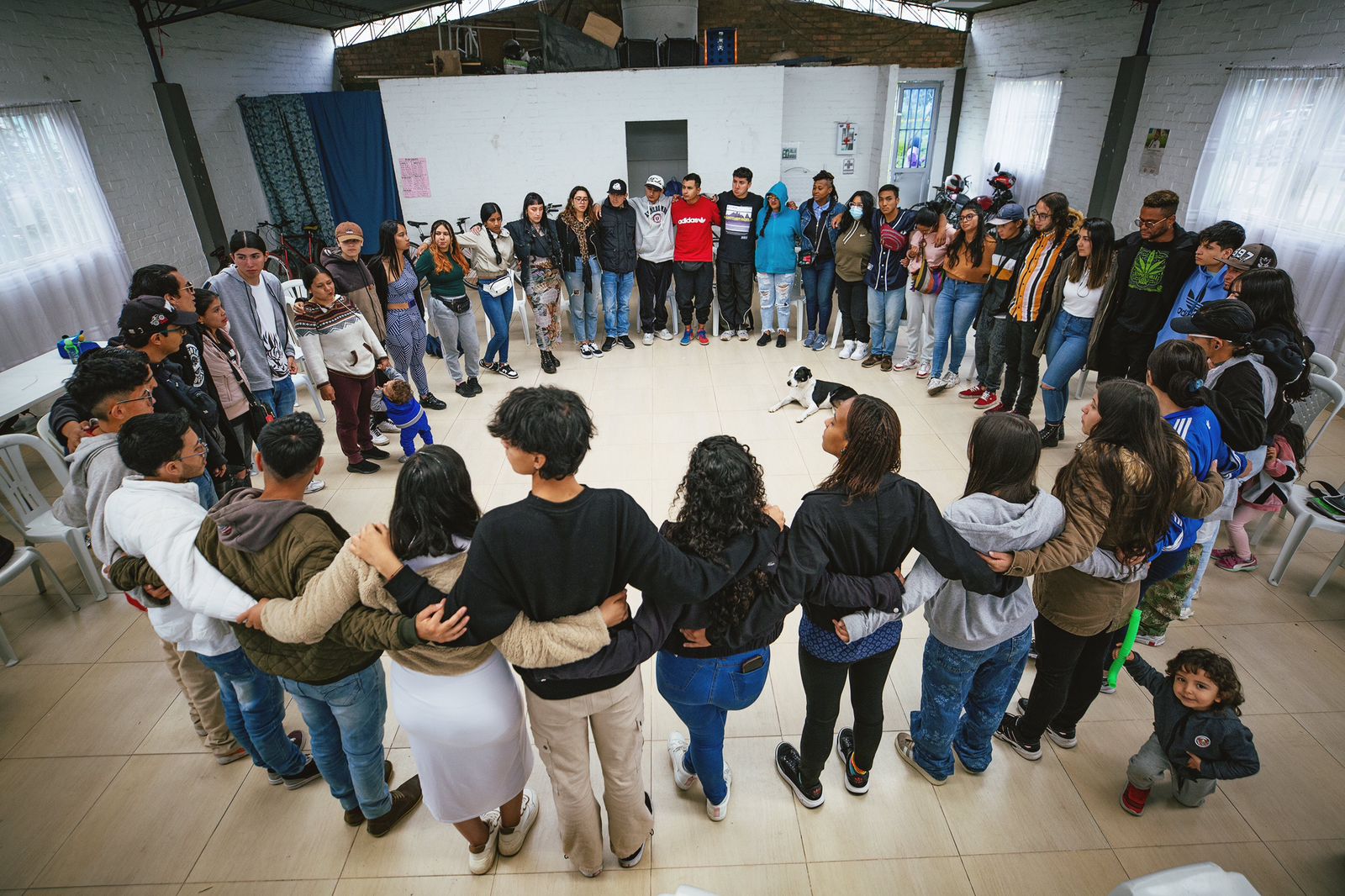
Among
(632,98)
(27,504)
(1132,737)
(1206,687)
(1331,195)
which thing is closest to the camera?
(1206,687)

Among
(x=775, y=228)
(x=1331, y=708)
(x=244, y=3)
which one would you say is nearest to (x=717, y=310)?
(x=775, y=228)

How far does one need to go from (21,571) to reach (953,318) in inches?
211

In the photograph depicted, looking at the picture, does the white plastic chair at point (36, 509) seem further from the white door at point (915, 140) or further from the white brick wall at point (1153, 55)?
the white door at point (915, 140)

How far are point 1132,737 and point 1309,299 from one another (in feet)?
14.3

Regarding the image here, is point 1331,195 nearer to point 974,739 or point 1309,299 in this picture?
point 1309,299

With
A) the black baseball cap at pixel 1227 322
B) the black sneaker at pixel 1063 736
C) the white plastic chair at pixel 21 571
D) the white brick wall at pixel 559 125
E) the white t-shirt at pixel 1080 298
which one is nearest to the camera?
the black sneaker at pixel 1063 736

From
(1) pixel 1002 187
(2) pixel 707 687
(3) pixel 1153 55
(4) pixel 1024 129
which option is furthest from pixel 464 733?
(4) pixel 1024 129

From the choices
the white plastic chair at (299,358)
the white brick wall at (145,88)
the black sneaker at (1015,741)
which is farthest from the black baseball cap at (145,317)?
the white brick wall at (145,88)

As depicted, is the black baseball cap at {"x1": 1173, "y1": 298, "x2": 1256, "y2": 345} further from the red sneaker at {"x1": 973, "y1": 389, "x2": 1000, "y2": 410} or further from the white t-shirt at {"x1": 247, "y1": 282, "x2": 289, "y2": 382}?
the white t-shirt at {"x1": 247, "y1": 282, "x2": 289, "y2": 382}

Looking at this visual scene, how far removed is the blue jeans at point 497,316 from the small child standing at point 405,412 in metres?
1.53

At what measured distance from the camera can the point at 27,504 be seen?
121 inches

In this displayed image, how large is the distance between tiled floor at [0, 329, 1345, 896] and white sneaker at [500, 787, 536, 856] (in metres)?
0.04

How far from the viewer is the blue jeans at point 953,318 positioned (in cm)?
473

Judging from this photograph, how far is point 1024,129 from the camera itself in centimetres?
871
